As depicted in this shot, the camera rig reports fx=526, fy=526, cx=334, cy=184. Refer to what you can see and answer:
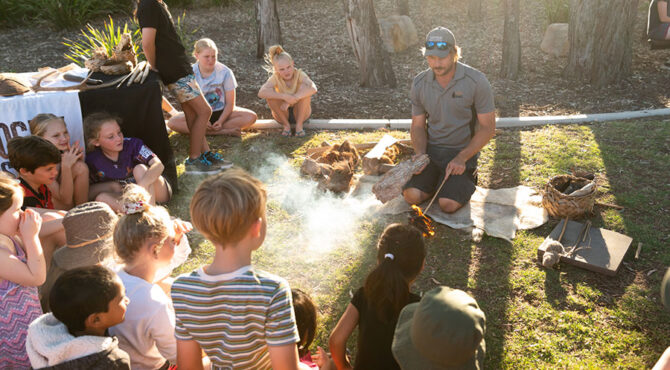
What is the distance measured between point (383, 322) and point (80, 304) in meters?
1.31

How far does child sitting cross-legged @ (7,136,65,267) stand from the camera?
340cm

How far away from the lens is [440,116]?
4484mm

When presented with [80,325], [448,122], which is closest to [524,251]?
[448,122]

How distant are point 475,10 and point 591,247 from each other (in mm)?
7457

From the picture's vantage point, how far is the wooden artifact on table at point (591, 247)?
3605 millimetres

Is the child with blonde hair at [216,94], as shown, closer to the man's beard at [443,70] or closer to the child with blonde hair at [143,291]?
the man's beard at [443,70]

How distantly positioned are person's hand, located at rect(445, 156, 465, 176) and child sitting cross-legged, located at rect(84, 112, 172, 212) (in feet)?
7.95

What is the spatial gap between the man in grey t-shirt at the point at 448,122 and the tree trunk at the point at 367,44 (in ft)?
10.9

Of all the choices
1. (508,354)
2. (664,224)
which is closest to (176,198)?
(508,354)

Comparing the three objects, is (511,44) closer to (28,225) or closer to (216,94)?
(216,94)

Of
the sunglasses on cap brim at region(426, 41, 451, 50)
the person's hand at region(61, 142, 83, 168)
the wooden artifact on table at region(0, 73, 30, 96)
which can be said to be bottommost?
the person's hand at region(61, 142, 83, 168)

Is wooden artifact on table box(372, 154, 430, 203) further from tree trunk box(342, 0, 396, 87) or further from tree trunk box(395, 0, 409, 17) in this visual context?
tree trunk box(395, 0, 409, 17)

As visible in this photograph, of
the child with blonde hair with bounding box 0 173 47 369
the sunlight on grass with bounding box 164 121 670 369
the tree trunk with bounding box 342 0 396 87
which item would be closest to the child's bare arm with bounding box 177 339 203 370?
the child with blonde hair with bounding box 0 173 47 369

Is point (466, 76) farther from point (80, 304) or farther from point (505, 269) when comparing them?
point (80, 304)
